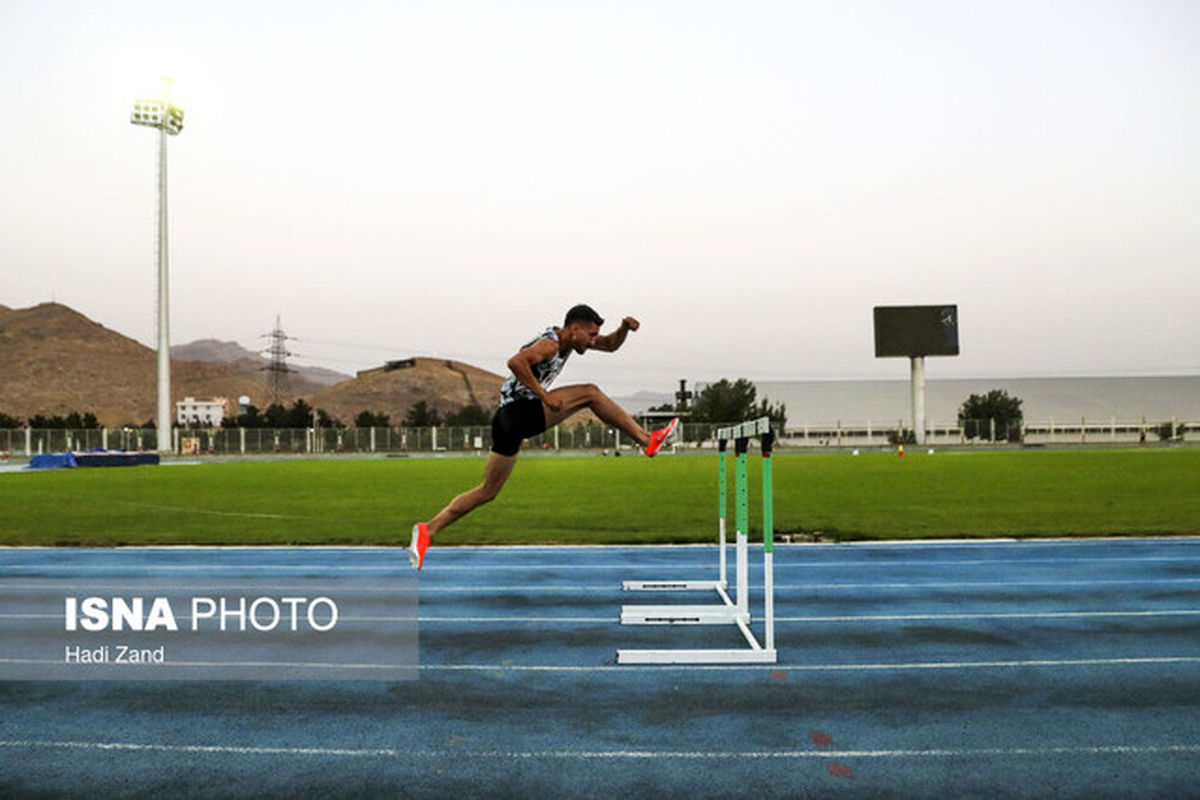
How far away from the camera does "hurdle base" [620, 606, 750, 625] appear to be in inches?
257

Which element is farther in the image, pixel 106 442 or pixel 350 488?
pixel 106 442

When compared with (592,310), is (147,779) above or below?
below

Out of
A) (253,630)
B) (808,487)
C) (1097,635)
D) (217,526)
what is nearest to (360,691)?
(253,630)

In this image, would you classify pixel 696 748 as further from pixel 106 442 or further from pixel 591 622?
pixel 106 442

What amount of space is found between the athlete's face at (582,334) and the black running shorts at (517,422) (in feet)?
1.36

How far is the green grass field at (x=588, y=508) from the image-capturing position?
1227cm

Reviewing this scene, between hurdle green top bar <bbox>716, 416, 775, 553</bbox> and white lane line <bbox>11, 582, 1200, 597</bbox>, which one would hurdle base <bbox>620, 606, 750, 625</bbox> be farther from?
white lane line <bbox>11, 582, 1200, 597</bbox>

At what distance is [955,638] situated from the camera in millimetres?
6043

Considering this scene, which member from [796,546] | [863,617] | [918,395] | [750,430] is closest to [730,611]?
[863,617]

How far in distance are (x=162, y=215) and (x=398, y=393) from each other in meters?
121

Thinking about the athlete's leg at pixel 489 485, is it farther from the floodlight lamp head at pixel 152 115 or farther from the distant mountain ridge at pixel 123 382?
the distant mountain ridge at pixel 123 382

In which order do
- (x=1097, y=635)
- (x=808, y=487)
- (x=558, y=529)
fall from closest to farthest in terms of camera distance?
1. (x=1097, y=635)
2. (x=558, y=529)
3. (x=808, y=487)

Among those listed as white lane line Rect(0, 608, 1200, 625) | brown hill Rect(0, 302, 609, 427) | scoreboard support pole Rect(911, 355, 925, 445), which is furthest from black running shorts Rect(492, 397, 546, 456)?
brown hill Rect(0, 302, 609, 427)

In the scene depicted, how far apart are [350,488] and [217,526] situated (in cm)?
1001
